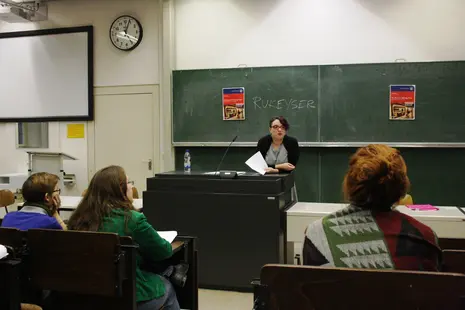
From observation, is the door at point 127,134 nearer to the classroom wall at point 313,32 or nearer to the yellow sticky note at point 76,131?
the yellow sticky note at point 76,131

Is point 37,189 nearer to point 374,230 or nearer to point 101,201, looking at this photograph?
point 101,201

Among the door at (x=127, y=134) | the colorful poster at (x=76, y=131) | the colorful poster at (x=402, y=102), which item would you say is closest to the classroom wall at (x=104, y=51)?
the colorful poster at (x=76, y=131)

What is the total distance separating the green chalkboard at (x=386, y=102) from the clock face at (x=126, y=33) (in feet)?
7.61

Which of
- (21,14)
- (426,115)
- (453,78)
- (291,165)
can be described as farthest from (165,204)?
(21,14)

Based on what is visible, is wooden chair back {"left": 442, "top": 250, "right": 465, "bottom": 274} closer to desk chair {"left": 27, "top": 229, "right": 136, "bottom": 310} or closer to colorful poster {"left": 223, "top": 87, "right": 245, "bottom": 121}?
desk chair {"left": 27, "top": 229, "right": 136, "bottom": 310}

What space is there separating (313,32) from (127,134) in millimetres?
2583

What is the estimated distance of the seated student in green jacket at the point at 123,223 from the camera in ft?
6.18

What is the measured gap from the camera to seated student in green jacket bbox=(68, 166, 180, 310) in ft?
6.18

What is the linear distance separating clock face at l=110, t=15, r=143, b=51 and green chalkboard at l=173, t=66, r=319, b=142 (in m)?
0.74

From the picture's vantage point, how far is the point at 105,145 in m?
5.53

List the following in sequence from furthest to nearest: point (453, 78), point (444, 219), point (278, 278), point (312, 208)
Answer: point (453, 78), point (312, 208), point (444, 219), point (278, 278)

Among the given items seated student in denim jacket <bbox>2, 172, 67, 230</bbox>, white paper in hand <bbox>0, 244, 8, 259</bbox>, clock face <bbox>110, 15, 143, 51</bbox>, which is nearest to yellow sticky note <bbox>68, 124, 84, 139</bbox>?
clock face <bbox>110, 15, 143, 51</bbox>

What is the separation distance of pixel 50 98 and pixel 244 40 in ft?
8.77

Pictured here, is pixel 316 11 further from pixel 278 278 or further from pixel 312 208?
pixel 278 278
